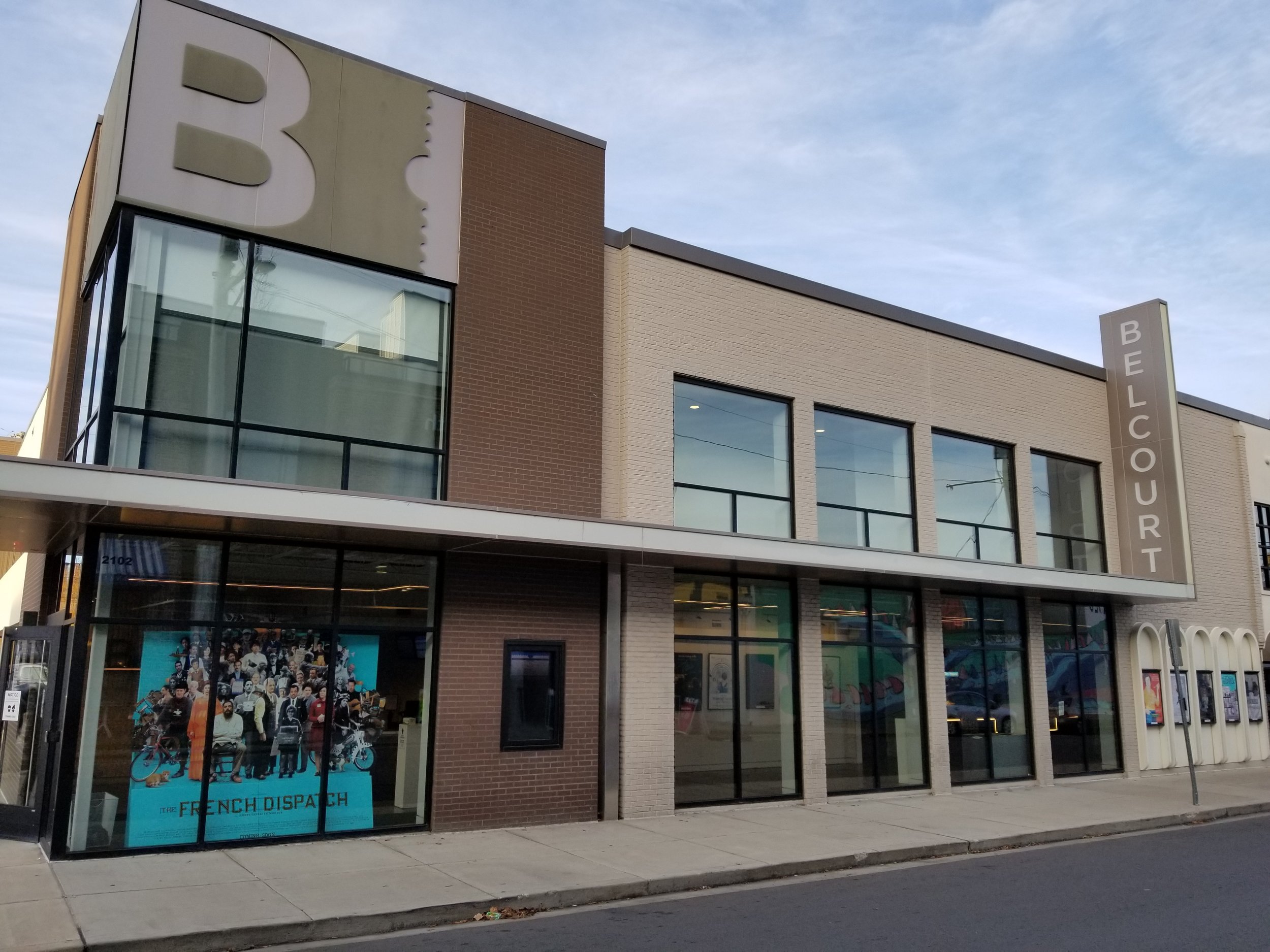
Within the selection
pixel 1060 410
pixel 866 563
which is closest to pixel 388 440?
pixel 866 563

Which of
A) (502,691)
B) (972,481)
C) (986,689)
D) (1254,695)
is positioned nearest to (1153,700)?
(1254,695)

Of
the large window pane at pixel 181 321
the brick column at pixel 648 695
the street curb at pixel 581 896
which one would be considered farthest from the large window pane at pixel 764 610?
the large window pane at pixel 181 321

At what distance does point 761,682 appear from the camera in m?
15.1

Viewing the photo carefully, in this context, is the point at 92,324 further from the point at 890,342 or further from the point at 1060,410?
the point at 1060,410

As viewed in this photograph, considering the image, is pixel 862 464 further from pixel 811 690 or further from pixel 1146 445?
pixel 1146 445

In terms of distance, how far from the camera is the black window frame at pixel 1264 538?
75.8 ft

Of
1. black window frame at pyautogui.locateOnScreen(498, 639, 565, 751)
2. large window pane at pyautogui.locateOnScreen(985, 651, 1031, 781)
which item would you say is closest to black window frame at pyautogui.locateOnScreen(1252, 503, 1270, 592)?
large window pane at pyautogui.locateOnScreen(985, 651, 1031, 781)

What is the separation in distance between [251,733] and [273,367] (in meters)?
3.99

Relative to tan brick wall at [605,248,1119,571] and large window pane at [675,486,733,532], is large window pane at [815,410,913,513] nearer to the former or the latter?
tan brick wall at [605,248,1119,571]

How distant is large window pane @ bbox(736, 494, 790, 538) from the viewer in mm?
15344

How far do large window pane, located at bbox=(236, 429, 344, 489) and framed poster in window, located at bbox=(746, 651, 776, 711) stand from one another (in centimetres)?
637

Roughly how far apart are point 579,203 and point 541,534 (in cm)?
512

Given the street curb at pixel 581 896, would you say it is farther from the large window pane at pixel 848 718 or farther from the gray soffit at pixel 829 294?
the gray soffit at pixel 829 294

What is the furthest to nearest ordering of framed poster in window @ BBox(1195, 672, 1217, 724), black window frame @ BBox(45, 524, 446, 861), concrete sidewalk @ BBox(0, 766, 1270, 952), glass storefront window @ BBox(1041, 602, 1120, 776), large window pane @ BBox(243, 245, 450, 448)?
framed poster in window @ BBox(1195, 672, 1217, 724), glass storefront window @ BBox(1041, 602, 1120, 776), large window pane @ BBox(243, 245, 450, 448), black window frame @ BBox(45, 524, 446, 861), concrete sidewalk @ BBox(0, 766, 1270, 952)
